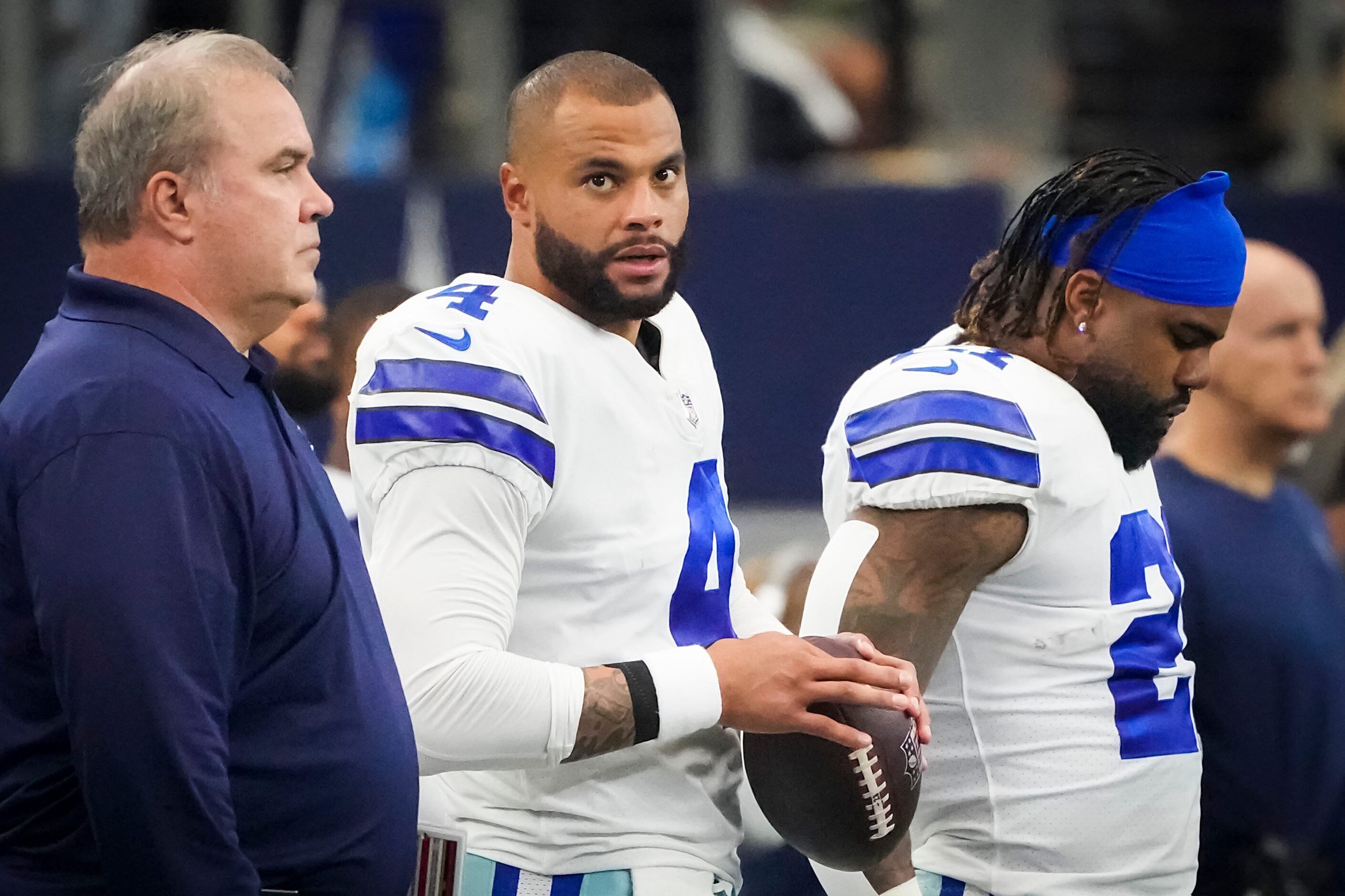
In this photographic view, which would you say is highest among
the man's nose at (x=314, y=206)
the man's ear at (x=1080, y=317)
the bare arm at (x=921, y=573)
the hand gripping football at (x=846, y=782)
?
the man's nose at (x=314, y=206)

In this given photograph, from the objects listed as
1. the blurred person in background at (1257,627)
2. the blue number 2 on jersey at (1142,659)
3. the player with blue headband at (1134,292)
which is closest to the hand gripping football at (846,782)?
the blue number 2 on jersey at (1142,659)

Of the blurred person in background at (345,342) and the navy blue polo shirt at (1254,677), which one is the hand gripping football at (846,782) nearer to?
the navy blue polo shirt at (1254,677)

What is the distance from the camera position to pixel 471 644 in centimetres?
188

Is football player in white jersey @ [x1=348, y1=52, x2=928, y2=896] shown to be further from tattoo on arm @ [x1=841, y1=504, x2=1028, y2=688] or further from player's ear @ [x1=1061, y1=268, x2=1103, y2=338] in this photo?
player's ear @ [x1=1061, y1=268, x2=1103, y2=338]

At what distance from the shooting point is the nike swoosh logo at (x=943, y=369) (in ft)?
7.30

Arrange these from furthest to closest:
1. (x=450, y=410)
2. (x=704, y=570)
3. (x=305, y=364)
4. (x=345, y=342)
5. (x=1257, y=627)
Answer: (x=345, y=342) < (x=305, y=364) < (x=1257, y=627) < (x=704, y=570) < (x=450, y=410)

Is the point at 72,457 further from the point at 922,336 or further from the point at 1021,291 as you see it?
the point at 922,336

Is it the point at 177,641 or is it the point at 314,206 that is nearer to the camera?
the point at 177,641

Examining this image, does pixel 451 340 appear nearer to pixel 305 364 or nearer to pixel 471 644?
pixel 471 644

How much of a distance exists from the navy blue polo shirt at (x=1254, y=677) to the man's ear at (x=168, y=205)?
6.43ft

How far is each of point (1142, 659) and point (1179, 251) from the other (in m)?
0.53

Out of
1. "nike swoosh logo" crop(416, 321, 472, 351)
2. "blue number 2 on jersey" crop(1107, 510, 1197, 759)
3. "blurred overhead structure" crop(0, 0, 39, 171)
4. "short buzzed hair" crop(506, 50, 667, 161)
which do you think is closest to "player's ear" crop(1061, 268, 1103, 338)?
"blue number 2 on jersey" crop(1107, 510, 1197, 759)

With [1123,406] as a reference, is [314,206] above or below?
above

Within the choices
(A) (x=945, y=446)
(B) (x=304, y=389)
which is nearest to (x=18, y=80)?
(B) (x=304, y=389)
